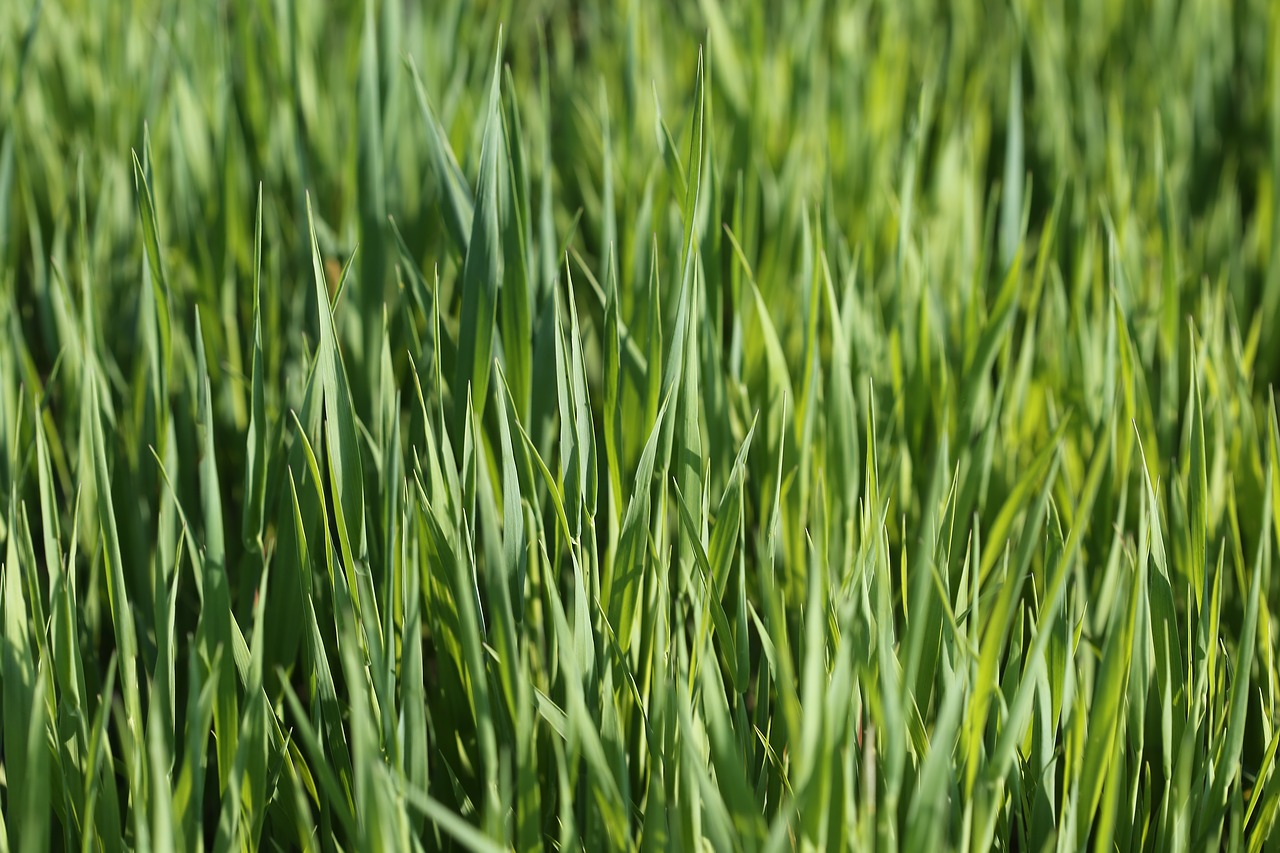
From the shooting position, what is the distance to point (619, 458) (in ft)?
2.41

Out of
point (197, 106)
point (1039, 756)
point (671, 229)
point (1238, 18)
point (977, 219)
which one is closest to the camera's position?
point (1039, 756)

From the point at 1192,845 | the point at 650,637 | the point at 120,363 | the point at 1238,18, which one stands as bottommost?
the point at 1192,845

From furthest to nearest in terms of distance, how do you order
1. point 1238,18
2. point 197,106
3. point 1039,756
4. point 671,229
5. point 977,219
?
1. point 1238,18
2. point 977,219
3. point 197,106
4. point 671,229
5. point 1039,756

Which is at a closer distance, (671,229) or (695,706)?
(695,706)

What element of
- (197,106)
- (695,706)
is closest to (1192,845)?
(695,706)

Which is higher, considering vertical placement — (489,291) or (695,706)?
(489,291)

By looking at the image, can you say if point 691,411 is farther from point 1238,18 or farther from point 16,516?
point 1238,18

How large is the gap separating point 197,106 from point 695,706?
81cm

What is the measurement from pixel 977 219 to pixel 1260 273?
0.97ft

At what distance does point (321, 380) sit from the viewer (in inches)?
26.2

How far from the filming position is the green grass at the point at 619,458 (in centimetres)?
56

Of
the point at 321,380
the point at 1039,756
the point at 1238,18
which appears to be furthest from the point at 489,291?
the point at 1238,18

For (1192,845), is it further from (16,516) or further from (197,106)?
(197,106)

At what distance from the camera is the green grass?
563 mm
